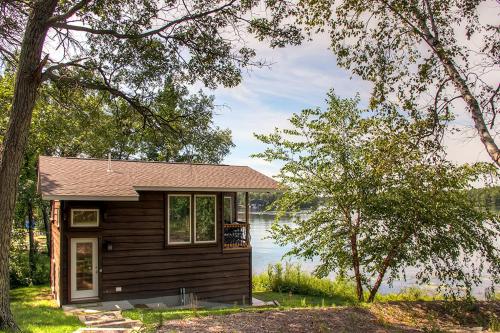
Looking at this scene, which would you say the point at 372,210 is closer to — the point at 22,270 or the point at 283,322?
the point at 283,322

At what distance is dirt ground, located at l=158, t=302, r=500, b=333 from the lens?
7325 mm

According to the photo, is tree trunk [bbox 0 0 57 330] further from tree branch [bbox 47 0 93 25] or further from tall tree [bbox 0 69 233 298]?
tall tree [bbox 0 69 233 298]

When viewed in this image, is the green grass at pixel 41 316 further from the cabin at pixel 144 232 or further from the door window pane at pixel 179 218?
the door window pane at pixel 179 218

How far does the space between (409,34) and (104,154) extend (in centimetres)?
2173

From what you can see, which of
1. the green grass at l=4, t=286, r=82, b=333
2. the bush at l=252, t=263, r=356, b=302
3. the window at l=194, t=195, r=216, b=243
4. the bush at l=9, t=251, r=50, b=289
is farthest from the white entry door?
the bush at l=252, t=263, r=356, b=302

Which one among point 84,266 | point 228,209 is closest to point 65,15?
point 84,266

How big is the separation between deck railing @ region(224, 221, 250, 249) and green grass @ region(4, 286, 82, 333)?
18.0 feet

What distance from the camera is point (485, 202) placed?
1152 cm

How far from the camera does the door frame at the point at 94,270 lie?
12484 mm

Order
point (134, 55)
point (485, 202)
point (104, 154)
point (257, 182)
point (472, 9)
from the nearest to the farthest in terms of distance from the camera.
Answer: point (472, 9) → point (134, 55) → point (485, 202) → point (257, 182) → point (104, 154)

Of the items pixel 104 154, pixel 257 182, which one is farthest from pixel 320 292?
pixel 104 154

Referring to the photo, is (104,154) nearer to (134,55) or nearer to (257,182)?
(257,182)

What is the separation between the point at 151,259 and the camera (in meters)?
13.5

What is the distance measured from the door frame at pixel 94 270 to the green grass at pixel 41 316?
621 mm
